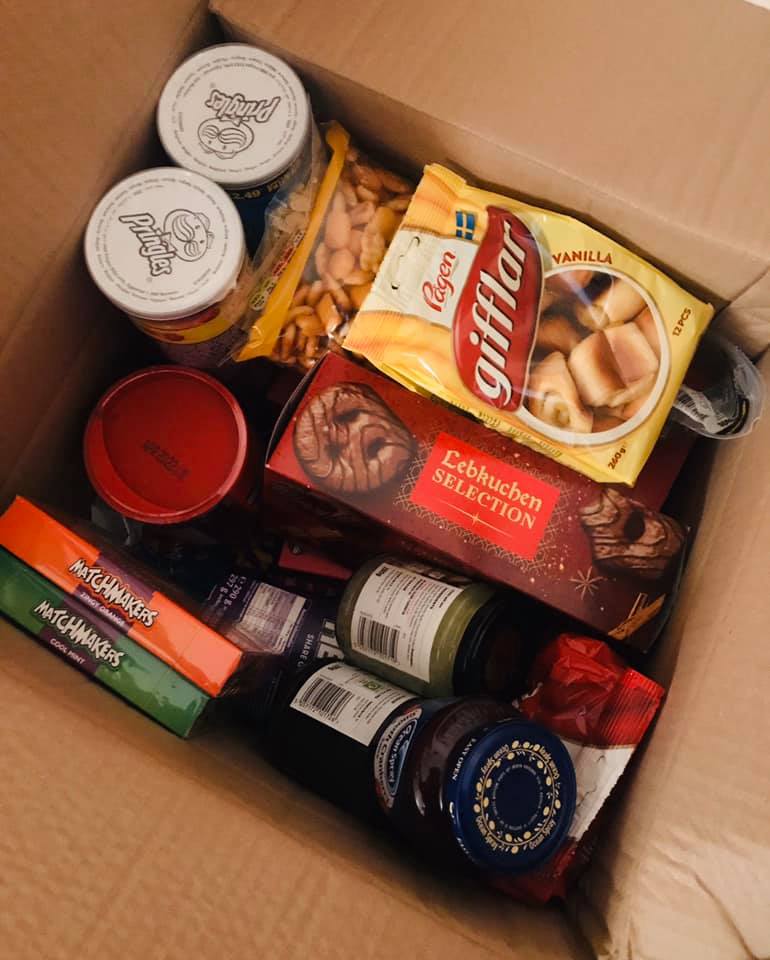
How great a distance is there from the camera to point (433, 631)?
0.83m

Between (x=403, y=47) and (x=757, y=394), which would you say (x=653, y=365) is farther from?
(x=403, y=47)

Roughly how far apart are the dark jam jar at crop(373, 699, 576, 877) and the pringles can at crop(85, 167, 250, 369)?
45 centimetres

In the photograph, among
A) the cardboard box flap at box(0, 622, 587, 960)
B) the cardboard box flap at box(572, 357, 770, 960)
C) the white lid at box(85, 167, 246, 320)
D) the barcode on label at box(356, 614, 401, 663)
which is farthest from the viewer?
the barcode on label at box(356, 614, 401, 663)

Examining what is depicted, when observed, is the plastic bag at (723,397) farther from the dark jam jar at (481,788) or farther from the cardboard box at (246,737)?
the dark jam jar at (481,788)

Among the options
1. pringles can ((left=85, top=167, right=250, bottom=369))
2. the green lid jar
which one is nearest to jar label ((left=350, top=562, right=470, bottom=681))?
the green lid jar

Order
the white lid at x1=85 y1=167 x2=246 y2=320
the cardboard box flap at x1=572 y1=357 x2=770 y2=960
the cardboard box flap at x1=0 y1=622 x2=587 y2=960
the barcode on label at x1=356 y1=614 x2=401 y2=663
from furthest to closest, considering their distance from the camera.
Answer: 1. the barcode on label at x1=356 y1=614 x2=401 y2=663
2. the white lid at x1=85 y1=167 x2=246 y2=320
3. the cardboard box flap at x1=572 y1=357 x2=770 y2=960
4. the cardboard box flap at x1=0 y1=622 x2=587 y2=960

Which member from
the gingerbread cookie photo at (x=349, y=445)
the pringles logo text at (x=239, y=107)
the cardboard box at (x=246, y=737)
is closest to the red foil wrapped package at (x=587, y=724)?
the cardboard box at (x=246, y=737)

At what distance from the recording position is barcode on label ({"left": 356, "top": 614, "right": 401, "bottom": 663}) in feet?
2.83

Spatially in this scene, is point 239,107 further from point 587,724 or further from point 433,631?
point 587,724

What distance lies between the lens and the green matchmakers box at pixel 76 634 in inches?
29.1

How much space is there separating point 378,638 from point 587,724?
232 millimetres

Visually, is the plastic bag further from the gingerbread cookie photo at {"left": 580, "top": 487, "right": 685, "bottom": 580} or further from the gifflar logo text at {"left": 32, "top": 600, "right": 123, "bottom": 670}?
the gifflar logo text at {"left": 32, "top": 600, "right": 123, "bottom": 670}

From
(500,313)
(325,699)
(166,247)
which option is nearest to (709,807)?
(325,699)

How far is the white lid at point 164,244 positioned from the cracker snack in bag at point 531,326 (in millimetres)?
143
